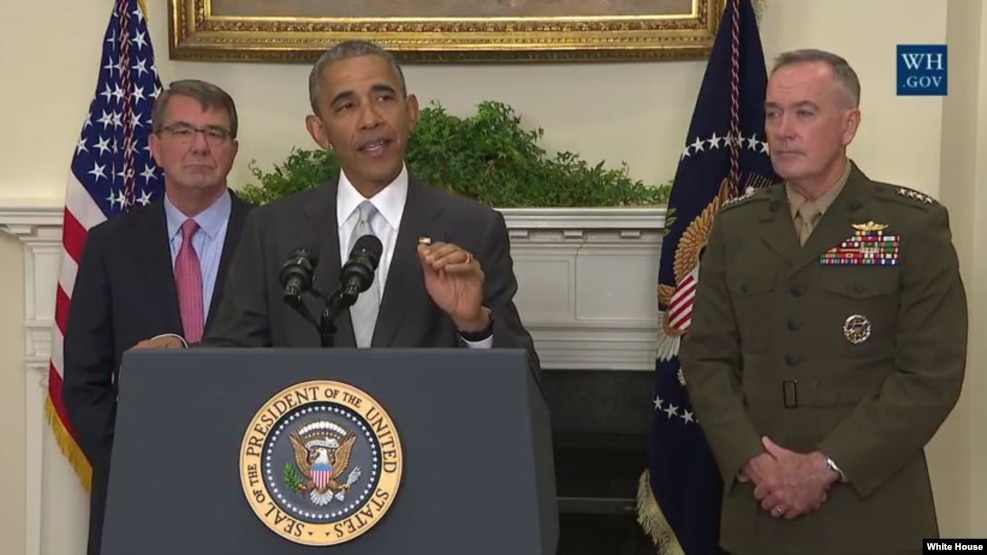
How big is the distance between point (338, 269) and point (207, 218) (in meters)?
0.98

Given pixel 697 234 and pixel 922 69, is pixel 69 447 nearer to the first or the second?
pixel 697 234

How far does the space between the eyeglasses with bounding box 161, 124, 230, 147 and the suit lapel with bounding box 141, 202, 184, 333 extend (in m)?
0.20

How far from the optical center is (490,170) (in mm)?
3623

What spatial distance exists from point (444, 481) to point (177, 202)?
1622mm

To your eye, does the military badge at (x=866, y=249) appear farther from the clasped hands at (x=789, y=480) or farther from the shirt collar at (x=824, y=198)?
the clasped hands at (x=789, y=480)

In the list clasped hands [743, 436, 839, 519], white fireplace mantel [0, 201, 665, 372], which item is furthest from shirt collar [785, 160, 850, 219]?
white fireplace mantel [0, 201, 665, 372]

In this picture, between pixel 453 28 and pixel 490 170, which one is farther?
pixel 453 28

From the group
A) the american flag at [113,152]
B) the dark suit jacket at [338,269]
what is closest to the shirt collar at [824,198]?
the dark suit jacket at [338,269]

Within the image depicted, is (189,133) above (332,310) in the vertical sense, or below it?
above

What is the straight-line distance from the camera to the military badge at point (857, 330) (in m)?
2.40

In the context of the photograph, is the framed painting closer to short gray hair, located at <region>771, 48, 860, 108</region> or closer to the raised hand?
short gray hair, located at <region>771, 48, 860, 108</region>

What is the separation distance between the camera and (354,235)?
205cm

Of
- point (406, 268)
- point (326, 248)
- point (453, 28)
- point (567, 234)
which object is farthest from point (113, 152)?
point (406, 268)

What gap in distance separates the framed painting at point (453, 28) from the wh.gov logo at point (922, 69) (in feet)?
1.86
